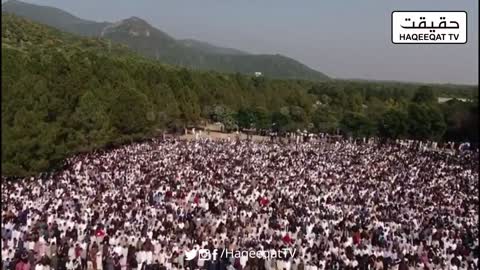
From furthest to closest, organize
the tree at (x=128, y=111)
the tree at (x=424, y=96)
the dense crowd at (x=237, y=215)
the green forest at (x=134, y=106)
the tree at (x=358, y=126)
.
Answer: the tree at (x=424, y=96) → the tree at (x=358, y=126) → the tree at (x=128, y=111) → the green forest at (x=134, y=106) → the dense crowd at (x=237, y=215)

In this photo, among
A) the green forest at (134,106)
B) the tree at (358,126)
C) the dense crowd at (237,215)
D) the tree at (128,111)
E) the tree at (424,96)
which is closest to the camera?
the dense crowd at (237,215)

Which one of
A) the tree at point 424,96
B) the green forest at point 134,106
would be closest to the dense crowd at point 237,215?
the green forest at point 134,106

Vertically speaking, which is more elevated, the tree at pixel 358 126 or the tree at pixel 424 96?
the tree at pixel 424 96

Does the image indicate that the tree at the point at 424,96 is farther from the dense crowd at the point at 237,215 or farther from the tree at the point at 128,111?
the dense crowd at the point at 237,215

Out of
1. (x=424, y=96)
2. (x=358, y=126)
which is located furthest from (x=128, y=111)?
(x=424, y=96)

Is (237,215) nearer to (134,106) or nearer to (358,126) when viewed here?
(134,106)

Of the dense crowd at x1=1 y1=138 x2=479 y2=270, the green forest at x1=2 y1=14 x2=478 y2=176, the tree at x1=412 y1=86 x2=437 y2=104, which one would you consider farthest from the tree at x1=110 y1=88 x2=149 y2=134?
the tree at x1=412 y1=86 x2=437 y2=104

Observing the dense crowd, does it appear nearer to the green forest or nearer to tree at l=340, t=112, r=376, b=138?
the green forest

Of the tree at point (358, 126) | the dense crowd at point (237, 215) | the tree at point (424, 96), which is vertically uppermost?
the tree at point (424, 96)
